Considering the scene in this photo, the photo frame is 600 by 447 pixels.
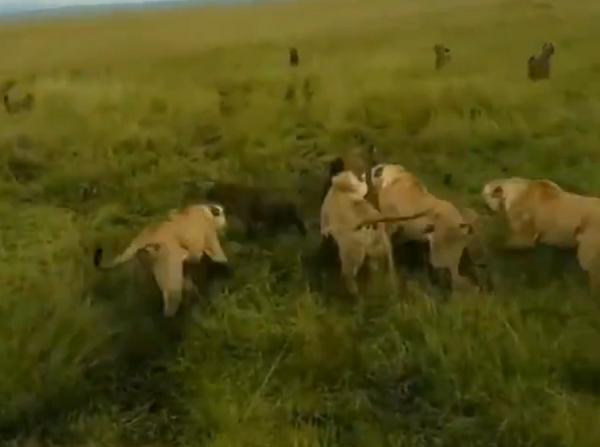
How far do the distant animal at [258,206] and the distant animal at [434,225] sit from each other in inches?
12.7

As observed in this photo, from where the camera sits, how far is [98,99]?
163 inches

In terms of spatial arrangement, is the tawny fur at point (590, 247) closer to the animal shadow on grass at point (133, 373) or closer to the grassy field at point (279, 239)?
the grassy field at point (279, 239)

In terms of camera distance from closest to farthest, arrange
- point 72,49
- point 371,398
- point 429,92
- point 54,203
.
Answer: point 371,398, point 54,203, point 429,92, point 72,49

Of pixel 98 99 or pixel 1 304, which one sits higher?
pixel 98 99

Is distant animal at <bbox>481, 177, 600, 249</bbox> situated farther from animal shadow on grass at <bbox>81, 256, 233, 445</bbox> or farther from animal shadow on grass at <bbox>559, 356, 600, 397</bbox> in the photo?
animal shadow on grass at <bbox>81, 256, 233, 445</bbox>

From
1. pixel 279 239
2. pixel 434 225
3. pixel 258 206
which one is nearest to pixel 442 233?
pixel 434 225

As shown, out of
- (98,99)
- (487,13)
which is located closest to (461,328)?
(98,99)

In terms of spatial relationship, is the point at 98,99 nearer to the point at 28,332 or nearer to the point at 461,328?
the point at 28,332

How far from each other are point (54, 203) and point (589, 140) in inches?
77.0

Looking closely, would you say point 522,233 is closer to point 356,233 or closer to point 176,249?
point 356,233

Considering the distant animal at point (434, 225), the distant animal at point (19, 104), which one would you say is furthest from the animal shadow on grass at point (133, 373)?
the distant animal at point (19, 104)

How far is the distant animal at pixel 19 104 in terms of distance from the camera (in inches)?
165

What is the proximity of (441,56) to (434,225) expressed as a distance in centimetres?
209

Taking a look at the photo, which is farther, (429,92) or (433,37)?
(433,37)
